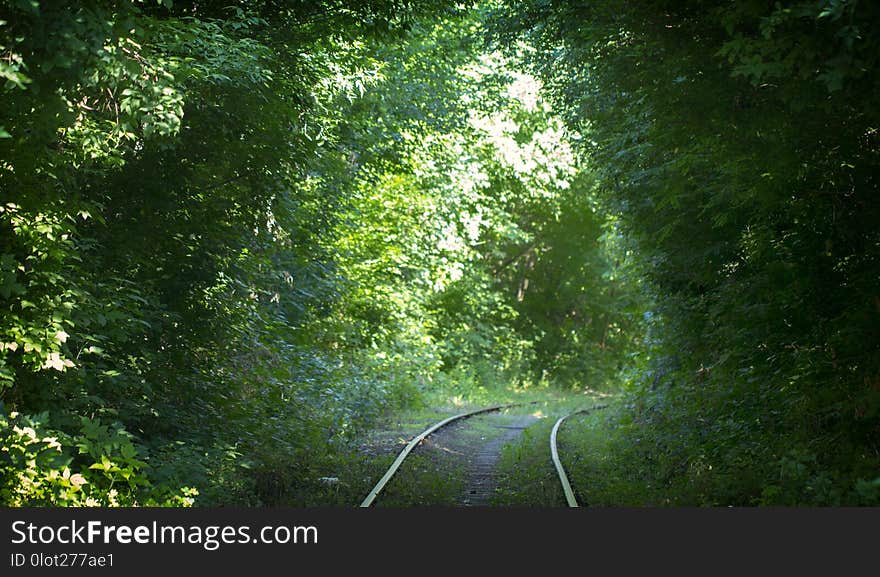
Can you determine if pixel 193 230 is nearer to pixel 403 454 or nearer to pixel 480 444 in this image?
pixel 403 454

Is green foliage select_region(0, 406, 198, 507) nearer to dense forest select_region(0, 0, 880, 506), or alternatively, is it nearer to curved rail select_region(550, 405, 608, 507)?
dense forest select_region(0, 0, 880, 506)

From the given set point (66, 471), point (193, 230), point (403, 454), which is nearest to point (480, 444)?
point (403, 454)

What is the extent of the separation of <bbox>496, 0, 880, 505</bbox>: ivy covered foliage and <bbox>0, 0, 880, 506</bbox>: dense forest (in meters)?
0.03

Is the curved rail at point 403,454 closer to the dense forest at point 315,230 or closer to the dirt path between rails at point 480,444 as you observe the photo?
the dirt path between rails at point 480,444

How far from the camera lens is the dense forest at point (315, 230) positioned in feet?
25.5

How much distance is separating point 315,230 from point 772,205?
9.01m

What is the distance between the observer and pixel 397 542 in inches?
265

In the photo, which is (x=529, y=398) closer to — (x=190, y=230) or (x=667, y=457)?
(x=667, y=457)

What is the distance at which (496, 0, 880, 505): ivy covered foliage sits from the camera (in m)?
7.55

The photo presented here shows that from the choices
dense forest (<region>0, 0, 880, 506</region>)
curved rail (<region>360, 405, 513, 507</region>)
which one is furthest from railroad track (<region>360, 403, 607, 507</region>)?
dense forest (<region>0, 0, 880, 506</region>)

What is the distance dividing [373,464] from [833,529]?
724 centimetres

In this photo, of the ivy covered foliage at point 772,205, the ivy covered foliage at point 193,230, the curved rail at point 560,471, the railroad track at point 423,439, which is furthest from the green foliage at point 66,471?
the ivy covered foliage at point 772,205

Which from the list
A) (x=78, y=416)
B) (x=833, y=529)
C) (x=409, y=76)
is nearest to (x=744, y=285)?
(x=833, y=529)

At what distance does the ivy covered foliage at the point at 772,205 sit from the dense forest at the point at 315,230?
1.3 inches
